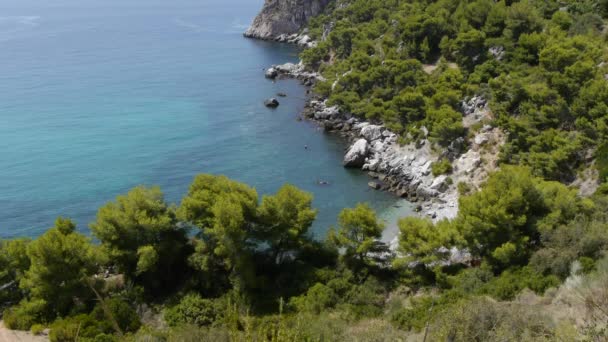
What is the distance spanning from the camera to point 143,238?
3041cm

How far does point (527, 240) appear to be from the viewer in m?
29.3

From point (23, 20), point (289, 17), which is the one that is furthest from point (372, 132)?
point (23, 20)

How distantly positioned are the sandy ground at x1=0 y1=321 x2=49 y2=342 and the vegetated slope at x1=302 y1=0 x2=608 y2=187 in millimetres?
37397

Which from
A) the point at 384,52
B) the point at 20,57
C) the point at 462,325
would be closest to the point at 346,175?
the point at 384,52

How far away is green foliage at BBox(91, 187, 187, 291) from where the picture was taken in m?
29.6

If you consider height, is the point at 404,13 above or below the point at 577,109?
above

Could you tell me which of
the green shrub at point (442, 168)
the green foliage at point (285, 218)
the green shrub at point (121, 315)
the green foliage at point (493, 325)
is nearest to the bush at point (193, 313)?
the green shrub at point (121, 315)

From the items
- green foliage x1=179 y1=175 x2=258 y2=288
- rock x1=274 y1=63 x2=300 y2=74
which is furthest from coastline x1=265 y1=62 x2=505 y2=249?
rock x1=274 y1=63 x2=300 y2=74

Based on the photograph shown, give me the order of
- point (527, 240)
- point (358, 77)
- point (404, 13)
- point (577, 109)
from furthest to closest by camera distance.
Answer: point (404, 13) < point (358, 77) < point (577, 109) < point (527, 240)

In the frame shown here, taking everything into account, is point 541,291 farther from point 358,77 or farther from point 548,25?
point 358,77

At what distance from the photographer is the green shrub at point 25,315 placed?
26531 mm

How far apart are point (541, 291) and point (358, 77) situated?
4630 centimetres

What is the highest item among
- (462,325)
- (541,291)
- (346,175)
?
(462,325)

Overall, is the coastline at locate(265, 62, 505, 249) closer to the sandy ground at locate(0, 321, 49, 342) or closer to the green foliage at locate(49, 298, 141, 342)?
the green foliage at locate(49, 298, 141, 342)
